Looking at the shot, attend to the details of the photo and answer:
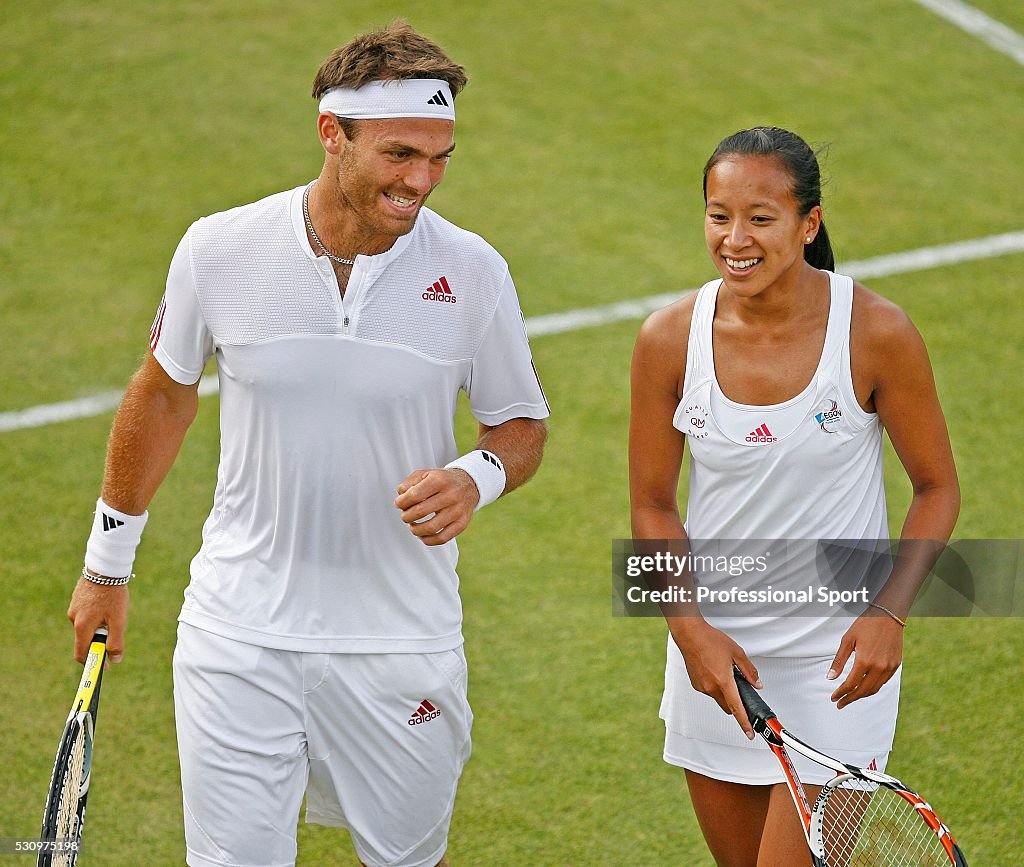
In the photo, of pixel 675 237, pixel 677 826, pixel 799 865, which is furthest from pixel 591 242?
pixel 799 865

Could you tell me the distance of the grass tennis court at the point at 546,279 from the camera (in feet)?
17.9

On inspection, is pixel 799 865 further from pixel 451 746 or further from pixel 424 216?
pixel 424 216

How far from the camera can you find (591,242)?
8.92 metres

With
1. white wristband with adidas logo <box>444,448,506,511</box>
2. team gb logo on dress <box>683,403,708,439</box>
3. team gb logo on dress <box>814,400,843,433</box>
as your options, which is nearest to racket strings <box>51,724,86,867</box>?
white wristband with adidas logo <box>444,448,506,511</box>

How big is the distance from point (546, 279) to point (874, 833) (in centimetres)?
496

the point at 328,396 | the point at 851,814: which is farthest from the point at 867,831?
the point at 328,396

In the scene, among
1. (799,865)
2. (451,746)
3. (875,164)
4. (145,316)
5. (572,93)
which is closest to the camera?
(799,865)

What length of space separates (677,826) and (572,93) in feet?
20.3

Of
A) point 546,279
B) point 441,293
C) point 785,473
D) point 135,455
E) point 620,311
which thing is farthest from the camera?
point 546,279

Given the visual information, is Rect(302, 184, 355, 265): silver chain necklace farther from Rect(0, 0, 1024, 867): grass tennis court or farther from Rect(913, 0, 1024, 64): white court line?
Rect(913, 0, 1024, 64): white court line

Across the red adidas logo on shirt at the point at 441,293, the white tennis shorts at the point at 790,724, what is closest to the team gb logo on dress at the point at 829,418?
the white tennis shorts at the point at 790,724

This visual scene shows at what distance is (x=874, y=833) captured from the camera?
4066 millimetres

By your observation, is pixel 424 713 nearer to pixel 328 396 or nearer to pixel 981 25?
pixel 328 396

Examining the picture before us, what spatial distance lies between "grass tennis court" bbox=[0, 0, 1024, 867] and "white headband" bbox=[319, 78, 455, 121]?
248 centimetres
